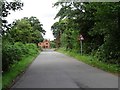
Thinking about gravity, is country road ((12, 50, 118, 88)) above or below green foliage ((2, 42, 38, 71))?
below

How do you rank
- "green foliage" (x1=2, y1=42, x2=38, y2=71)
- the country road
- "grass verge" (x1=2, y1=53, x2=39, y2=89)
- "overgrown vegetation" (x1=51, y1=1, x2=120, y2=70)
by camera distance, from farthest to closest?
"overgrown vegetation" (x1=51, y1=1, x2=120, y2=70) < "green foliage" (x1=2, y1=42, x2=38, y2=71) < "grass verge" (x1=2, y1=53, x2=39, y2=89) < the country road

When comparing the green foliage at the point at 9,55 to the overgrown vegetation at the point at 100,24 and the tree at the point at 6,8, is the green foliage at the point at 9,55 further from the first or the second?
the overgrown vegetation at the point at 100,24

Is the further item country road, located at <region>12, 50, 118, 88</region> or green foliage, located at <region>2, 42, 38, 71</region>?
green foliage, located at <region>2, 42, 38, 71</region>

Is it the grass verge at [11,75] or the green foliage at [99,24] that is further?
the green foliage at [99,24]

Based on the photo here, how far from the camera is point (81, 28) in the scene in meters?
45.5

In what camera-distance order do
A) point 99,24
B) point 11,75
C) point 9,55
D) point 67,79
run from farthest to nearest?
point 99,24 < point 9,55 < point 11,75 < point 67,79

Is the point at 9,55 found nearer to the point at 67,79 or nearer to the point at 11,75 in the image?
the point at 11,75

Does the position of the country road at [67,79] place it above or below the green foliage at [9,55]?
below

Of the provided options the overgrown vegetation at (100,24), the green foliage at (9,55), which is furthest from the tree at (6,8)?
the overgrown vegetation at (100,24)

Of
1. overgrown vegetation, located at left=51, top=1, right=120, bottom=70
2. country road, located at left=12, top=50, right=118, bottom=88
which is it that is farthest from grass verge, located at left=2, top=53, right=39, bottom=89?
overgrown vegetation, located at left=51, top=1, right=120, bottom=70

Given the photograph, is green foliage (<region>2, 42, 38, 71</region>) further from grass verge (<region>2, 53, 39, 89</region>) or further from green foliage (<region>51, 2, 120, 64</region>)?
green foliage (<region>51, 2, 120, 64</region>)

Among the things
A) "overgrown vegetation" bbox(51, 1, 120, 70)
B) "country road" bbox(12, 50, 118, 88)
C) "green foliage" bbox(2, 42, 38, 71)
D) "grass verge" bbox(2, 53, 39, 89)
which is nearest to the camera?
"country road" bbox(12, 50, 118, 88)

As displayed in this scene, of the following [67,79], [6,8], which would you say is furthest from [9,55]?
[67,79]

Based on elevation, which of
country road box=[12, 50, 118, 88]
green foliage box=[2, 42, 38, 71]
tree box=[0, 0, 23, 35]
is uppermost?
tree box=[0, 0, 23, 35]
